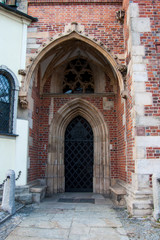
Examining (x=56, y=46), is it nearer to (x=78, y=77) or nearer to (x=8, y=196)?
(x=78, y=77)

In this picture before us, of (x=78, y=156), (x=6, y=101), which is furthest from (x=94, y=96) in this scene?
(x=6, y=101)

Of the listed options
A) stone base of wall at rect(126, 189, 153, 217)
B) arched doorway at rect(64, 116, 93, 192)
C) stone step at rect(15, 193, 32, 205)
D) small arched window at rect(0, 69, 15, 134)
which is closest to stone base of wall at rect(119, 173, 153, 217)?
stone base of wall at rect(126, 189, 153, 217)

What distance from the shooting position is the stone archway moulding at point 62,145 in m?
6.86

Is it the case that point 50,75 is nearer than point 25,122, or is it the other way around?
point 25,122

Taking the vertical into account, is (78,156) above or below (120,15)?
below

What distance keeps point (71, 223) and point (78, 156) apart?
3501 mm

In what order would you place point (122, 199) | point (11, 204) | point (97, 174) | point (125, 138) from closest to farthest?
point (11, 204) → point (122, 199) → point (125, 138) → point (97, 174)

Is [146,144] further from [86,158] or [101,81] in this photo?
[101,81]

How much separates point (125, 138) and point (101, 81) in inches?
109

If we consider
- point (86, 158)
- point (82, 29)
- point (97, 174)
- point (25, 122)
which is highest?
point (82, 29)

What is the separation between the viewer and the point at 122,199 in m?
5.27

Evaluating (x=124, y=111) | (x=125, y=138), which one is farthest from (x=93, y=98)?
(x=125, y=138)

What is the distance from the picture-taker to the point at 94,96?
24.4ft

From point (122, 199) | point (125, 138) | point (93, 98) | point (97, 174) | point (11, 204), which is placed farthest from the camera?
point (93, 98)
